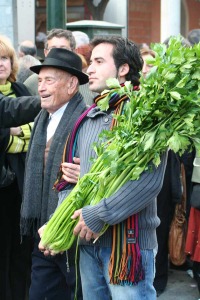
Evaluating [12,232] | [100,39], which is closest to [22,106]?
[100,39]

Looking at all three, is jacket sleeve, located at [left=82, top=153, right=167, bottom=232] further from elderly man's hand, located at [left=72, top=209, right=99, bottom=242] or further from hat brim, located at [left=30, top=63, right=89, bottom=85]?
hat brim, located at [left=30, top=63, right=89, bottom=85]

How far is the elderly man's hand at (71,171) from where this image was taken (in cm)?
393

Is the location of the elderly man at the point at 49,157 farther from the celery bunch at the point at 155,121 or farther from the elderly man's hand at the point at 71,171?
the celery bunch at the point at 155,121

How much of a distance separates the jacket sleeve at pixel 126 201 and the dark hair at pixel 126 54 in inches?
33.7

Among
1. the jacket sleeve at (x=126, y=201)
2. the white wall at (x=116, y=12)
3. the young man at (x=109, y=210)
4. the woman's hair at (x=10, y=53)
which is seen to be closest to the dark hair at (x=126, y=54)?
the young man at (x=109, y=210)

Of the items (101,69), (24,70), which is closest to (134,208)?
(101,69)

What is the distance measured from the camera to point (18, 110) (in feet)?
15.4

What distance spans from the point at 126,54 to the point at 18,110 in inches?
36.7

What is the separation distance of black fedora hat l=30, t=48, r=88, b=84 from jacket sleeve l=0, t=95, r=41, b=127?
0.89ft

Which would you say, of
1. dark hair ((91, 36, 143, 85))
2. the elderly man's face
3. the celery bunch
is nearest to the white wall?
the elderly man's face

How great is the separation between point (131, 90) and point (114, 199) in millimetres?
550

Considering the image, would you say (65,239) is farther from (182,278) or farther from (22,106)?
(182,278)

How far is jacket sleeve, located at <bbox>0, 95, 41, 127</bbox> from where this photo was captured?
4.70m

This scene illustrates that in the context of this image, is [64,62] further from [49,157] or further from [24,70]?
[24,70]
